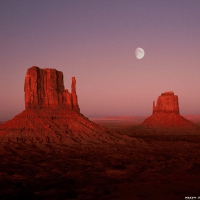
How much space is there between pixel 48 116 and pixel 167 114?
8151cm

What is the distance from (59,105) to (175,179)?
1537 inches

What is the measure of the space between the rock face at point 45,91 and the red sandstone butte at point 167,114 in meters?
63.7

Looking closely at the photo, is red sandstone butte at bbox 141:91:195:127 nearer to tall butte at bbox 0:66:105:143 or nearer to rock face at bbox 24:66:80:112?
tall butte at bbox 0:66:105:143

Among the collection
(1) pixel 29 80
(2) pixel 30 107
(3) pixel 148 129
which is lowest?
(3) pixel 148 129

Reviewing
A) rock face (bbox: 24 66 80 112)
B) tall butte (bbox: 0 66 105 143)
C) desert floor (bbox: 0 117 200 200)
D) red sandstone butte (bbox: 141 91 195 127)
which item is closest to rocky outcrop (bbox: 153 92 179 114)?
red sandstone butte (bbox: 141 91 195 127)

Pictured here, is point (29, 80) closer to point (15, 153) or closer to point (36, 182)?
point (15, 153)

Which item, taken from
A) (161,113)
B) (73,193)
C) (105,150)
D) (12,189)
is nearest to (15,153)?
(105,150)

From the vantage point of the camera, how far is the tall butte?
152 ft

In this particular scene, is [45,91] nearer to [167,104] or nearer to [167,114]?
[167,114]

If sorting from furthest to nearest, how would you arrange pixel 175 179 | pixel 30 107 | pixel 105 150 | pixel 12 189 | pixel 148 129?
pixel 148 129 → pixel 30 107 → pixel 105 150 → pixel 175 179 → pixel 12 189

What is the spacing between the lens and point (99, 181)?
71.1 feet

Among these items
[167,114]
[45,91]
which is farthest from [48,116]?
[167,114]

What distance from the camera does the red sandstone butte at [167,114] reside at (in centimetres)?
10887

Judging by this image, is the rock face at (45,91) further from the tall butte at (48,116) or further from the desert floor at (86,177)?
the desert floor at (86,177)
